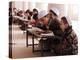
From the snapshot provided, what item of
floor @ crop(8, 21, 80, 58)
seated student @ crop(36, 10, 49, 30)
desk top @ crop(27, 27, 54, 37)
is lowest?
floor @ crop(8, 21, 80, 58)

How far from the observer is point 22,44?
6.31 feet

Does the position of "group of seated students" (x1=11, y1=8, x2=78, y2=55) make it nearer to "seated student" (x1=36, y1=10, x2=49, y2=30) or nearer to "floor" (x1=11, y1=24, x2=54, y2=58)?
"seated student" (x1=36, y1=10, x2=49, y2=30)

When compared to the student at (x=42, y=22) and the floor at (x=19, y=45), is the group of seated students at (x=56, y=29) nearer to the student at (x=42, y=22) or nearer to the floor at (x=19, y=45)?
the student at (x=42, y=22)

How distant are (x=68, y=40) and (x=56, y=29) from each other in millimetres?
219

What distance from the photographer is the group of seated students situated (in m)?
1.98

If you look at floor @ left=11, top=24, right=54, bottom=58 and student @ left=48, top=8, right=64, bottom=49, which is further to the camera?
student @ left=48, top=8, right=64, bottom=49

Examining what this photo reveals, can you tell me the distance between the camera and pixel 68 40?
212 centimetres

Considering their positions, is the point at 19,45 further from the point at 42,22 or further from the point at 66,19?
the point at 66,19

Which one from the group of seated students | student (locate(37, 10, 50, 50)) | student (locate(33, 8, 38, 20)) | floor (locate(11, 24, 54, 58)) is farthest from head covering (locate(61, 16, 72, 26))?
floor (locate(11, 24, 54, 58))

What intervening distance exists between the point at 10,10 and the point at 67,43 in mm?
817

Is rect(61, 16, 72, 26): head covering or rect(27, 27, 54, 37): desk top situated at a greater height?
rect(61, 16, 72, 26): head covering

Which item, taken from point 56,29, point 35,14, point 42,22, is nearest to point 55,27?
point 56,29

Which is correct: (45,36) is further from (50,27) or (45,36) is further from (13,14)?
(13,14)

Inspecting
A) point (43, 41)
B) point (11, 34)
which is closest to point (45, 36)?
point (43, 41)
